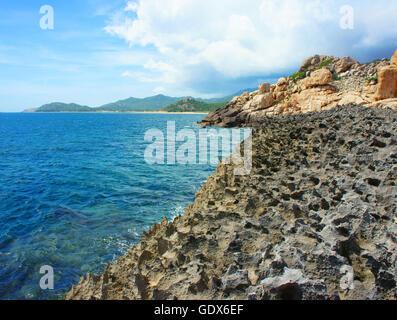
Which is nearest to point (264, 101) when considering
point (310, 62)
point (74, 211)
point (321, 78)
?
point (321, 78)

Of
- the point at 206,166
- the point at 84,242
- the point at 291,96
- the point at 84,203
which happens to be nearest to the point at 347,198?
the point at 84,242

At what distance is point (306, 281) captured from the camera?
301 cm

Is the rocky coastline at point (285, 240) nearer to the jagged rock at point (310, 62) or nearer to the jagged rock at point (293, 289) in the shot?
the jagged rock at point (293, 289)

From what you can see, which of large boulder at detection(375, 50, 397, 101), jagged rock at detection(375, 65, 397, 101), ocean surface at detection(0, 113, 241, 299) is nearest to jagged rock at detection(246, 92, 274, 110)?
large boulder at detection(375, 50, 397, 101)

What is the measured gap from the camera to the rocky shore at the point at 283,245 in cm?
329

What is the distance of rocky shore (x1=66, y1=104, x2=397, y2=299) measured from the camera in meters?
3.29

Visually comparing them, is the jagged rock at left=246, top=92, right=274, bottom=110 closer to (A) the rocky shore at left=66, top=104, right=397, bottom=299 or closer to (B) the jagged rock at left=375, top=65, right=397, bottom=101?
(B) the jagged rock at left=375, top=65, right=397, bottom=101

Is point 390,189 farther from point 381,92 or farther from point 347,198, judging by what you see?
point 381,92

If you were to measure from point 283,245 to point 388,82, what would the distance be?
3437 centimetres

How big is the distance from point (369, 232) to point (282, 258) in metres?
1.70

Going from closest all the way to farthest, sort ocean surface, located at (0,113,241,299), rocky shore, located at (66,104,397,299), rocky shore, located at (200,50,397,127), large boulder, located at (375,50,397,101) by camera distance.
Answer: rocky shore, located at (66,104,397,299)
ocean surface, located at (0,113,241,299)
large boulder, located at (375,50,397,101)
rocky shore, located at (200,50,397,127)

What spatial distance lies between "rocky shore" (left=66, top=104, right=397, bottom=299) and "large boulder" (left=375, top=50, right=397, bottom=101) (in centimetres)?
2669

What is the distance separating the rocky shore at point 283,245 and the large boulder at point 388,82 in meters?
26.7

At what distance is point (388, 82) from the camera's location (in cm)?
2930
